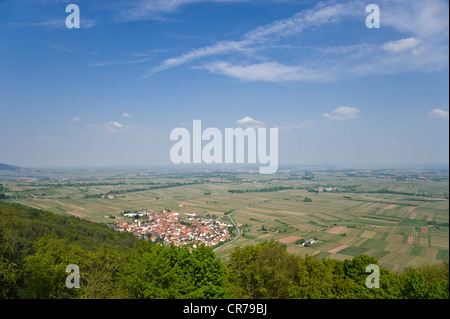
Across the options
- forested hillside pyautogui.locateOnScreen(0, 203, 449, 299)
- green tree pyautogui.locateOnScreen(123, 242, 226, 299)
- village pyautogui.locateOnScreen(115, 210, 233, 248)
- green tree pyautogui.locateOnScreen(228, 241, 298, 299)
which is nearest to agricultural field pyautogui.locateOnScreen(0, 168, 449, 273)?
village pyautogui.locateOnScreen(115, 210, 233, 248)

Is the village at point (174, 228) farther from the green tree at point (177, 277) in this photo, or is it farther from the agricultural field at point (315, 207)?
the green tree at point (177, 277)

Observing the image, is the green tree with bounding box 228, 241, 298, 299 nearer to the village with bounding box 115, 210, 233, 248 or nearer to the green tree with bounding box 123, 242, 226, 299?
the green tree with bounding box 123, 242, 226, 299

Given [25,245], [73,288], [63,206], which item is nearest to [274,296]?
[73,288]

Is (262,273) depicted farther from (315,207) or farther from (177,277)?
(315,207)

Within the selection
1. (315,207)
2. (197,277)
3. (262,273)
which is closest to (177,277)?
(197,277)
